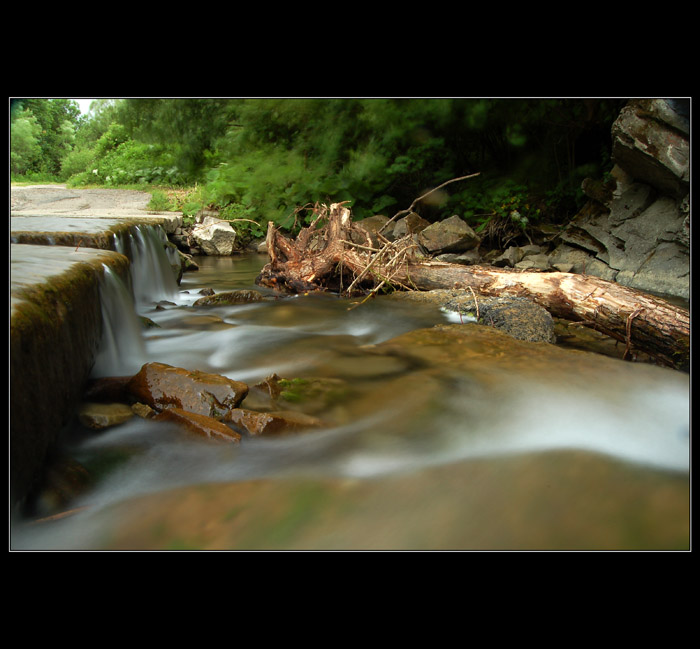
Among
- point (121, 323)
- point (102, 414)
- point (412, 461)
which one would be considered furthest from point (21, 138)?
point (412, 461)

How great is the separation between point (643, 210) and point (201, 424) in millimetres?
6915

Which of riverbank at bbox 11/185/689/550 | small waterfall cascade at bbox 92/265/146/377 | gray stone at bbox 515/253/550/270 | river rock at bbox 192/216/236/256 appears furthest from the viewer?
river rock at bbox 192/216/236/256

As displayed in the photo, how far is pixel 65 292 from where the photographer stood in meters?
2.31

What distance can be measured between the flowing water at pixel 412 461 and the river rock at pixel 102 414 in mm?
48

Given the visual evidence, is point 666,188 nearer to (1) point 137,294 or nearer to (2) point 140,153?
(1) point 137,294

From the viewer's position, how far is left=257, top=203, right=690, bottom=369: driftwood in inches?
135

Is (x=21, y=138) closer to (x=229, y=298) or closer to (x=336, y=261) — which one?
(x=229, y=298)

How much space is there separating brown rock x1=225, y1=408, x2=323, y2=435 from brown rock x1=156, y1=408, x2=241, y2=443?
7 cm

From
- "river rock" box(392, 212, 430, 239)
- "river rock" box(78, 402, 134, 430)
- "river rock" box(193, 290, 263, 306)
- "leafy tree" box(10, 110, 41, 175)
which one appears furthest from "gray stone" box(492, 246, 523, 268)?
"river rock" box(78, 402, 134, 430)

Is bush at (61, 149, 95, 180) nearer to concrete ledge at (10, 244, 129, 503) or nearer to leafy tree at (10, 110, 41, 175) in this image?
leafy tree at (10, 110, 41, 175)

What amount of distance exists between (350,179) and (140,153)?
8.46m

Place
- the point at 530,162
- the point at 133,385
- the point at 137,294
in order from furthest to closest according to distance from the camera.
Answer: the point at 530,162
the point at 137,294
the point at 133,385

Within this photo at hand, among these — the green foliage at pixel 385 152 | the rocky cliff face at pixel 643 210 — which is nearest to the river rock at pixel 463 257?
the green foliage at pixel 385 152

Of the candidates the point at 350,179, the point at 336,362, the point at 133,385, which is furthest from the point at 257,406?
the point at 350,179
